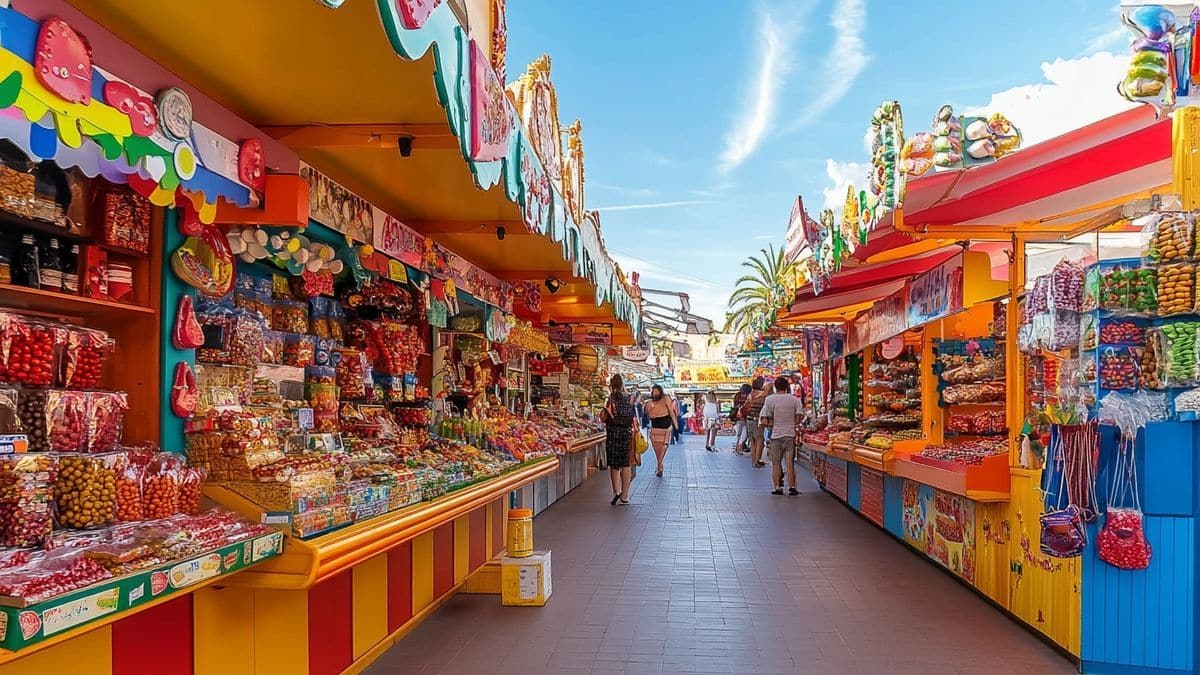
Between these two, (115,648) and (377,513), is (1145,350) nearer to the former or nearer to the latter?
(377,513)

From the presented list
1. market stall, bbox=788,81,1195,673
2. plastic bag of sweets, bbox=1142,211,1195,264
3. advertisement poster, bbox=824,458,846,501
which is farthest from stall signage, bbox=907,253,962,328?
advertisement poster, bbox=824,458,846,501

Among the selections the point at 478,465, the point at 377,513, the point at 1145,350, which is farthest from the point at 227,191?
the point at 1145,350

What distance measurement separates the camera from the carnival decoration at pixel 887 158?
5363 mm

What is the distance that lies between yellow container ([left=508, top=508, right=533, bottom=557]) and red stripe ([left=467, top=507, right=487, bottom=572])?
0.31 m

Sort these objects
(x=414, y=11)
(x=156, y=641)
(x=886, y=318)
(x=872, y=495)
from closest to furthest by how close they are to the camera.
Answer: (x=414, y=11) → (x=156, y=641) → (x=872, y=495) → (x=886, y=318)

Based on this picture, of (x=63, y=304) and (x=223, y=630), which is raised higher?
(x=63, y=304)

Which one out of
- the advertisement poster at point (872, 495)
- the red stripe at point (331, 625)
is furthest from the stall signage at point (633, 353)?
the red stripe at point (331, 625)

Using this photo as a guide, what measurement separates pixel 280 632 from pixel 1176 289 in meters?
4.56

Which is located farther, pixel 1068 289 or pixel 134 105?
pixel 1068 289

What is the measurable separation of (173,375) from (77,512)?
0.78 meters

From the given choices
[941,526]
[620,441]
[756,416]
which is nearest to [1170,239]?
[941,526]

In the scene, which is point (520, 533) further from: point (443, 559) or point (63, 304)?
point (63, 304)

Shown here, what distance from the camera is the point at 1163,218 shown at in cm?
438

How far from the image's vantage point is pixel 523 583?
575cm
